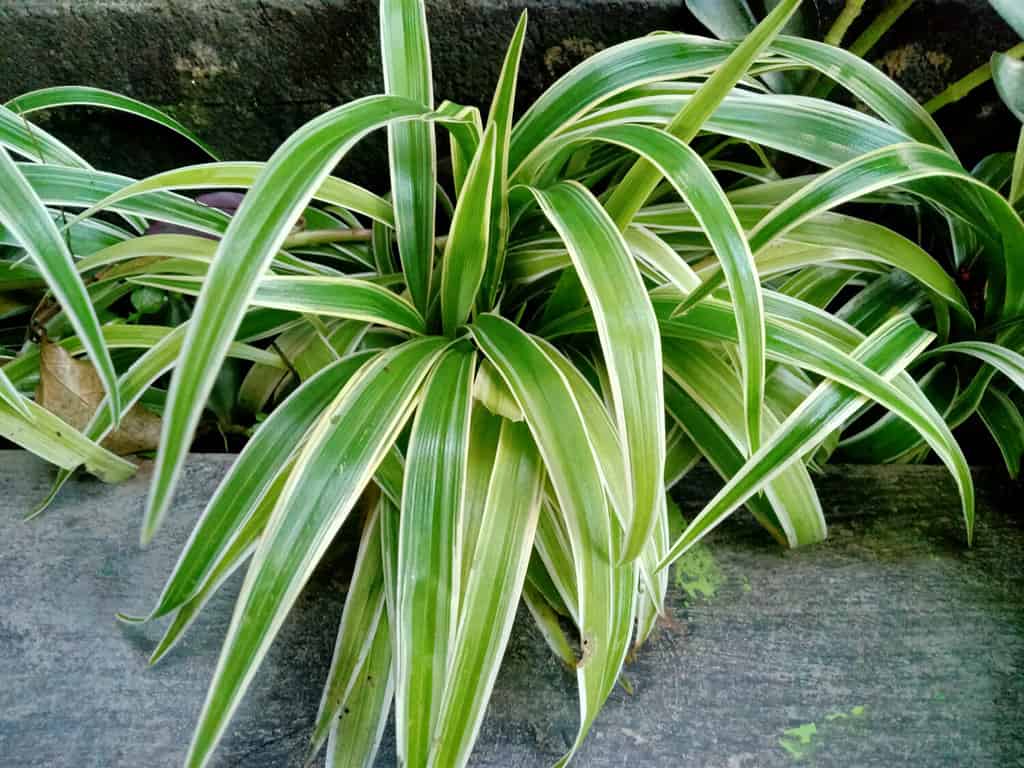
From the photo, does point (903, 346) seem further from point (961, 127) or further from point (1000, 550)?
point (961, 127)

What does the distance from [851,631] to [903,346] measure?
299 mm

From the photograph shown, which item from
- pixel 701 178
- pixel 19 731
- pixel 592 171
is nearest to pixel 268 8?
pixel 592 171

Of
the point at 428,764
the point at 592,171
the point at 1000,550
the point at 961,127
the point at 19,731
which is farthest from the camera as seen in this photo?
the point at 961,127

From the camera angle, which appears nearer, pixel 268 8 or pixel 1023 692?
pixel 1023 692

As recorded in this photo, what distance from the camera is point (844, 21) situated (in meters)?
1.00

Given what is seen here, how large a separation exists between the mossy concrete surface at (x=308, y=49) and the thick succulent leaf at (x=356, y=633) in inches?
27.3

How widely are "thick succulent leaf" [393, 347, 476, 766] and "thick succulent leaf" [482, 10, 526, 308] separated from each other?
0.46 ft

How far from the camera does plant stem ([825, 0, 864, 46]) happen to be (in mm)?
983

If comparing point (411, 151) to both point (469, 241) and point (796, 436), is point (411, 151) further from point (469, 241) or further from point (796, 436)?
point (796, 436)

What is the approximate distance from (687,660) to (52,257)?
705mm

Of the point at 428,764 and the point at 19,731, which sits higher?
the point at 428,764

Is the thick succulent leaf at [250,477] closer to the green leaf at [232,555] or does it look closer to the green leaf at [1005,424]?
the green leaf at [232,555]

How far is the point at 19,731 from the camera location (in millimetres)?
672

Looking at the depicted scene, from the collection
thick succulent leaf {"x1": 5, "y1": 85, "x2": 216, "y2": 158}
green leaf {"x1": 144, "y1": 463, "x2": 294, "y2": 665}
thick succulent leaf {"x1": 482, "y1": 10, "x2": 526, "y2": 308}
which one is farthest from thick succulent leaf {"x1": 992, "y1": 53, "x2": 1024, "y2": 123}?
thick succulent leaf {"x1": 5, "y1": 85, "x2": 216, "y2": 158}
